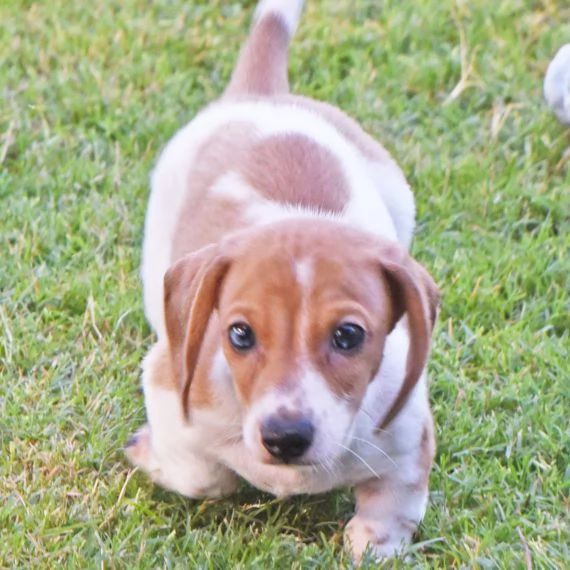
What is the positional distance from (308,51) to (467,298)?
1918mm

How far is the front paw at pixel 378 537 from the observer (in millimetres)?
3643

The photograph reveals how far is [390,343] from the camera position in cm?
355

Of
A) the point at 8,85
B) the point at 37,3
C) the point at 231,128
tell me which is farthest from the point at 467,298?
the point at 37,3

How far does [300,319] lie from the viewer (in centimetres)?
312

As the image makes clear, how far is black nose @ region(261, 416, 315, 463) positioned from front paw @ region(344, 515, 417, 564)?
609 mm

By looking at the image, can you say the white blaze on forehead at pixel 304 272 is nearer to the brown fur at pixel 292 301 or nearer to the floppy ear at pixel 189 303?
the brown fur at pixel 292 301

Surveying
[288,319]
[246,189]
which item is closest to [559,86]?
[246,189]

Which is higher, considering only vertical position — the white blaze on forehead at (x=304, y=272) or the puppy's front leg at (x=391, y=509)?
the white blaze on forehead at (x=304, y=272)

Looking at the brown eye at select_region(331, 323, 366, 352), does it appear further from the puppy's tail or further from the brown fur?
the puppy's tail

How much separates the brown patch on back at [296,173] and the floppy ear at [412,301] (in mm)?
568

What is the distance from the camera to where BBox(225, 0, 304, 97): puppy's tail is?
186 inches

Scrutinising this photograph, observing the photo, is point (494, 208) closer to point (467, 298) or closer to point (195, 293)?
point (467, 298)

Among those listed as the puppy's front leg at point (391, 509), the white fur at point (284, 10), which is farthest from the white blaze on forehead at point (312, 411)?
the white fur at point (284, 10)

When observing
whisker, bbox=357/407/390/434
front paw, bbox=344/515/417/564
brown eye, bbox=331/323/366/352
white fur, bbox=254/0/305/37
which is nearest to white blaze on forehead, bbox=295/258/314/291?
brown eye, bbox=331/323/366/352
